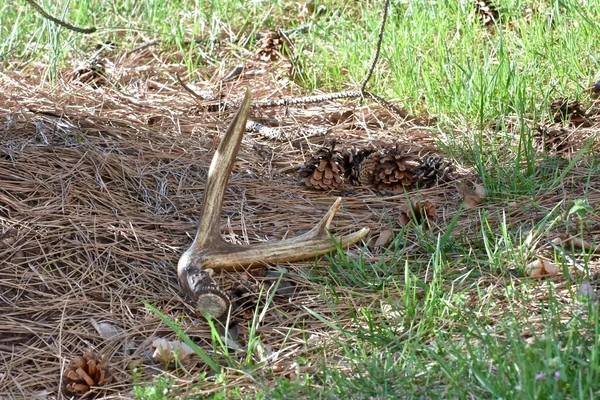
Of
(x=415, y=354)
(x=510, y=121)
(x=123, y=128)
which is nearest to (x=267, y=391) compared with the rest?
(x=415, y=354)

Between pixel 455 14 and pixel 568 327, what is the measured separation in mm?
2697

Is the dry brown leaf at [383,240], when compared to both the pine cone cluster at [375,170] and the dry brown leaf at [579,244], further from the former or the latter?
the dry brown leaf at [579,244]

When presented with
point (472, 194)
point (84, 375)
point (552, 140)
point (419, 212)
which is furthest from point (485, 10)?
point (84, 375)

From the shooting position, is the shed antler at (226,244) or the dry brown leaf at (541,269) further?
the shed antler at (226,244)

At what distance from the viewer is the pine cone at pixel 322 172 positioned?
3141 mm

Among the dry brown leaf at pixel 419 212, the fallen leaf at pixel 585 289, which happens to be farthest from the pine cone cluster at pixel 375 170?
the fallen leaf at pixel 585 289

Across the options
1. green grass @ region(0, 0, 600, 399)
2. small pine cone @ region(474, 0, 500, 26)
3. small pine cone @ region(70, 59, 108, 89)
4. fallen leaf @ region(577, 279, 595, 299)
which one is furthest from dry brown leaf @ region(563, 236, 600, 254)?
small pine cone @ region(70, 59, 108, 89)

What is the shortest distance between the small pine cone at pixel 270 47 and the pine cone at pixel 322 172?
146 cm

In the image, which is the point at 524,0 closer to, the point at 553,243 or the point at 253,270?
the point at 553,243

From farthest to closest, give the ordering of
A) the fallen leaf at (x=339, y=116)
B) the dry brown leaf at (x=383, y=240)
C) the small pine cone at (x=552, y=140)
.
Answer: the fallen leaf at (x=339, y=116), the small pine cone at (x=552, y=140), the dry brown leaf at (x=383, y=240)

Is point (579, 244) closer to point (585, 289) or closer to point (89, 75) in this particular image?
point (585, 289)

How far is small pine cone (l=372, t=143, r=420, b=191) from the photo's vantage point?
124 inches

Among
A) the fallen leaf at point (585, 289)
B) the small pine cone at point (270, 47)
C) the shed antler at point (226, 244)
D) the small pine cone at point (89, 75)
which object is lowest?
the small pine cone at point (89, 75)

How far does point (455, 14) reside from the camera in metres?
4.31
